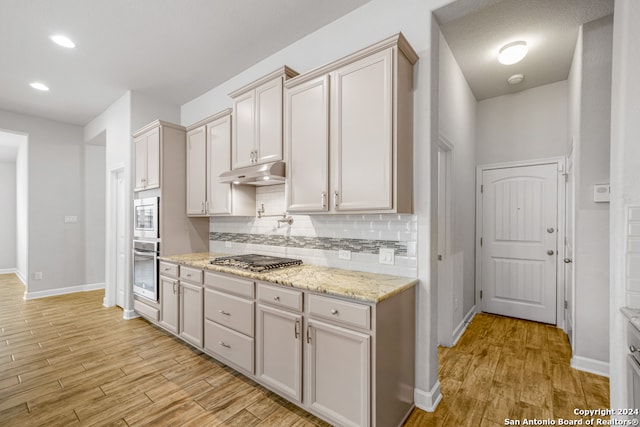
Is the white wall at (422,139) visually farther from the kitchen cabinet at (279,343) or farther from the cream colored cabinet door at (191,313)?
the cream colored cabinet door at (191,313)

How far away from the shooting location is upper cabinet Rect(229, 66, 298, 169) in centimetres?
256

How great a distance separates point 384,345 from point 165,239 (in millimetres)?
2860

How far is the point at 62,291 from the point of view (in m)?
5.19

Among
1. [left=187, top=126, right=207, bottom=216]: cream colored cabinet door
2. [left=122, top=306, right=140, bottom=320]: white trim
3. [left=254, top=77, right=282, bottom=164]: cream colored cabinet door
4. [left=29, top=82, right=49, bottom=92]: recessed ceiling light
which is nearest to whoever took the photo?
[left=254, top=77, right=282, bottom=164]: cream colored cabinet door

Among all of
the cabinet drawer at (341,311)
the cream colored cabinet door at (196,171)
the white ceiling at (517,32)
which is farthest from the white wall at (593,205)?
the cream colored cabinet door at (196,171)

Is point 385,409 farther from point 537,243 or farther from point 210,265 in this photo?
point 537,243

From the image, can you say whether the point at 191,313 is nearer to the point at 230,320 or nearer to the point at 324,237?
the point at 230,320

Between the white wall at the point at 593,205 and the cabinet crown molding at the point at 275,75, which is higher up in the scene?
the cabinet crown molding at the point at 275,75

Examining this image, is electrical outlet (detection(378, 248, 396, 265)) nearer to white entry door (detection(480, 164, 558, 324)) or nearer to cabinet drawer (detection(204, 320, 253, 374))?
cabinet drawer (detection(204, 320, 253, 374))

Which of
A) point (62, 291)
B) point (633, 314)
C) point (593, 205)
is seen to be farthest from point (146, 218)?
point (593, 205)

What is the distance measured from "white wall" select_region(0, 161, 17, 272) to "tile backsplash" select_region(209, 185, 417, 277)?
286 inches

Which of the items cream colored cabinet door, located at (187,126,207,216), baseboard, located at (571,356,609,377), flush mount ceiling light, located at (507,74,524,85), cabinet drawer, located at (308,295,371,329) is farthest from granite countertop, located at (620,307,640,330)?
cream colored cabinet door, located at (187,126,207,216)

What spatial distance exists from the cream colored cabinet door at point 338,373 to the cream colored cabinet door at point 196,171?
2.23 metres

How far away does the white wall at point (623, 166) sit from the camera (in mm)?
1447
